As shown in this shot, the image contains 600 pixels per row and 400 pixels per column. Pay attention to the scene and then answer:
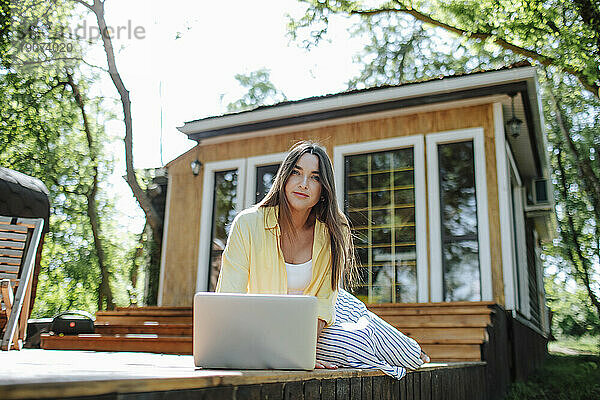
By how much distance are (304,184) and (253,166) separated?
5322 mm

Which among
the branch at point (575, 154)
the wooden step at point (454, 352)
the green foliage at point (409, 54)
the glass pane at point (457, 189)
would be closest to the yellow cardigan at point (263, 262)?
the wooden step at point (454, 352)

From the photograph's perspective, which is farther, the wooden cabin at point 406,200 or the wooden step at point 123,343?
the wooden cabin at point 406,200

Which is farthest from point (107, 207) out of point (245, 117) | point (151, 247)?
point (245, 117)

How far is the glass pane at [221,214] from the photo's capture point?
764 cm

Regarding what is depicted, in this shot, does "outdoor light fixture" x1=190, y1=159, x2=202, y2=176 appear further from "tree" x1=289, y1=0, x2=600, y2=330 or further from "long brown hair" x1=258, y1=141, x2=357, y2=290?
"long brown hair" x1=258, y1=141, x2=357, y2=290

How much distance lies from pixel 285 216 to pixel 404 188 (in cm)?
447

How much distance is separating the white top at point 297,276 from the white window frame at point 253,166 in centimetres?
517

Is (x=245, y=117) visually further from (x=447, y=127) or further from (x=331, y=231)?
(x=331, y=231)

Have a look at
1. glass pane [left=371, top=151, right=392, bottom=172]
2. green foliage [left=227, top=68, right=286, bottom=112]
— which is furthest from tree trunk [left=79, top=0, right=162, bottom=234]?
green foliage [left=227, top=68, right=286, bottom=112]

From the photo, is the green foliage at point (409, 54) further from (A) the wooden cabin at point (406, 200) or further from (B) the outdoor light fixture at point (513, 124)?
(B) the outdoor light fixture at point (513, 124)

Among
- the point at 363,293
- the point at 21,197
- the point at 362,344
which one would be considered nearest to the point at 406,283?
the point at 363,293

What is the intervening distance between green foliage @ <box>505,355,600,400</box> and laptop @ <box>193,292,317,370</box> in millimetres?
4301

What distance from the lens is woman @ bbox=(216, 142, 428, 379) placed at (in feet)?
7.39

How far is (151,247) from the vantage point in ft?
31.2
